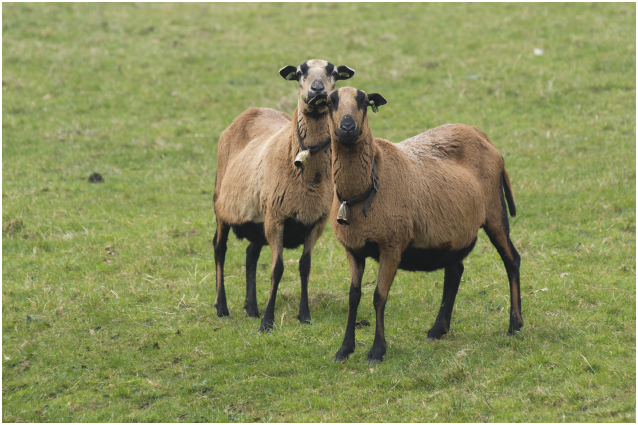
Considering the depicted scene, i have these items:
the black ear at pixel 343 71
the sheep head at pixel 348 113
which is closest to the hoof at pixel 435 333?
the sheep head at pixel 348 113

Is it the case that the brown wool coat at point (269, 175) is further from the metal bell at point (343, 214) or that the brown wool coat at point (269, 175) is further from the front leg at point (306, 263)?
the metal bell at point (343, 214)

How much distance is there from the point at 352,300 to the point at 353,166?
150 cm

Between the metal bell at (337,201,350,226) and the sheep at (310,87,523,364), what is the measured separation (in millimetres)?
10

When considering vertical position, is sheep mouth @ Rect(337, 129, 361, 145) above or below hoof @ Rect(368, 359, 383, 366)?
above

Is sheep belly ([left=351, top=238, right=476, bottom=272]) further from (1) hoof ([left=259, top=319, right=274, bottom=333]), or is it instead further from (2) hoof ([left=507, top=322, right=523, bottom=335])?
(1) hoof ([left=259, top=319, right=274, bottom=333])

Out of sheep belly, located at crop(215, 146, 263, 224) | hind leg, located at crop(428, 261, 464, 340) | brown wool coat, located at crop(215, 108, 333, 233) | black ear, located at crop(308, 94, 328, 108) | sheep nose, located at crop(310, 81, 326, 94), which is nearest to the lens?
black ear, located at crop(308, 94, 328, 108)

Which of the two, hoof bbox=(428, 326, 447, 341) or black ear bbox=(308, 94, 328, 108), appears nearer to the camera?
black ear bbox=(308, 94, 328, 108)

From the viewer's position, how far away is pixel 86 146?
15328mm

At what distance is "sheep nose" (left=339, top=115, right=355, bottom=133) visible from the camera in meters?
6.38

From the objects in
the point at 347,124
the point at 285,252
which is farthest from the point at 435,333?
the point at 285,252

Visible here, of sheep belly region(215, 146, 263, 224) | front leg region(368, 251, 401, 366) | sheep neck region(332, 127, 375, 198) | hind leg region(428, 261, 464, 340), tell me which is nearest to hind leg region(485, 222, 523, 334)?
hind leg region(428, 261, 464, 340)

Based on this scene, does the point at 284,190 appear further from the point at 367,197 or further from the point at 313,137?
the point at 367,197

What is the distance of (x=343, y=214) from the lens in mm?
6789

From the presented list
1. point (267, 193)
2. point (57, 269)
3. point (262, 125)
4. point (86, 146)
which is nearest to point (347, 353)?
point (267, 193)
